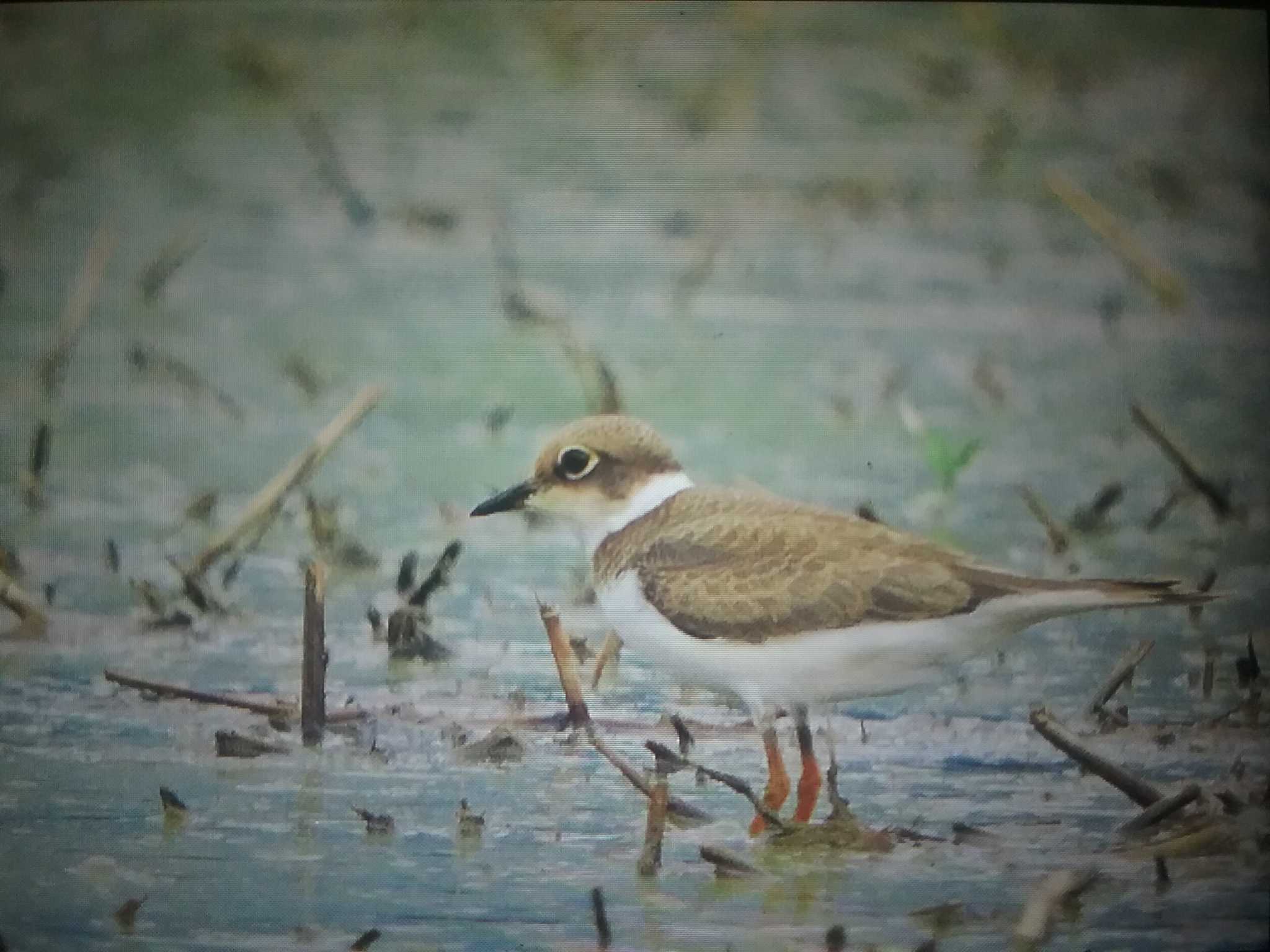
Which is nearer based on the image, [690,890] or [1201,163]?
[690,890]

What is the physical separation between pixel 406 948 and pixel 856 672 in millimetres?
583

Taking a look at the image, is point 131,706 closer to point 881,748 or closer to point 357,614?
point 357,614

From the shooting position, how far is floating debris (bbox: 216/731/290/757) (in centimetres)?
123

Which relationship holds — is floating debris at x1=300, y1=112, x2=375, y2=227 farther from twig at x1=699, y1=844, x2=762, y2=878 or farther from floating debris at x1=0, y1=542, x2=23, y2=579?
twig at x1=699, y1=844, x2=762, y2=878

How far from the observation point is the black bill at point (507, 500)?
1.26 m

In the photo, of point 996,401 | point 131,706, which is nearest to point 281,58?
point 131,706

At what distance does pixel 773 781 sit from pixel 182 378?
82cm

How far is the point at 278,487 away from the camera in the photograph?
1.27 m

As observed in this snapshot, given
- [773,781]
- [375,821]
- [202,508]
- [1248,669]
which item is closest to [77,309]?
[202,508]

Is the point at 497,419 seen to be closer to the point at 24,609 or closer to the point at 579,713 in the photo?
the point at 579,713

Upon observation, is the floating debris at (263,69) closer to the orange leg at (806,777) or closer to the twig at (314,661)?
the twig at (314,661)

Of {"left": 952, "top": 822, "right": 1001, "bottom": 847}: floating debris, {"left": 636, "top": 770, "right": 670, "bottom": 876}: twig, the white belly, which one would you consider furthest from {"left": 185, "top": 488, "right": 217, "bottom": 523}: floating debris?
{"left": 952, "top": 822, "right": 1001, "bottom": 847}: floating debris

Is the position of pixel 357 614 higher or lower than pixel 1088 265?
lower

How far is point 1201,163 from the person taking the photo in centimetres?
132
